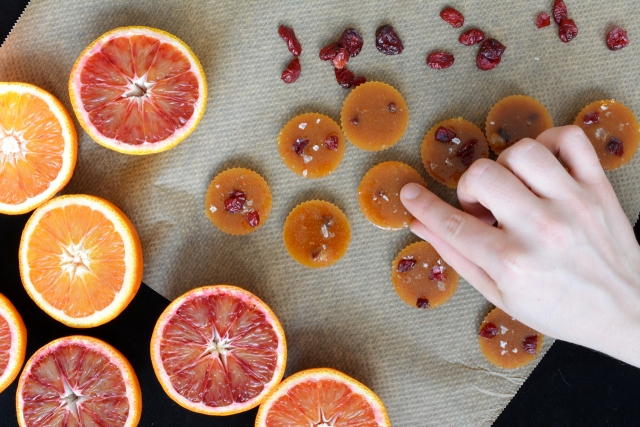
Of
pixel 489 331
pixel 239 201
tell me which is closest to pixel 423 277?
pixel 489 331

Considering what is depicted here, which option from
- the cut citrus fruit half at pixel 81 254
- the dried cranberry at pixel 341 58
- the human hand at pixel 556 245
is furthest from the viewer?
the dried cranberry at pixel 341 58

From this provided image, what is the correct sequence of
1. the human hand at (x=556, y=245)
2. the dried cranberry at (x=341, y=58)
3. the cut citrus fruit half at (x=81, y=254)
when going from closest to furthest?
the human hand at (x=556, y=245)
the cut citrus fruit half at (x=81, y=254)
the dried cranberry at (x=341, y=58)

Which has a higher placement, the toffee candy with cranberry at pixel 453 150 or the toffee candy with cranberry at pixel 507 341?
the toffee candy with cranberry at pixel 453 150

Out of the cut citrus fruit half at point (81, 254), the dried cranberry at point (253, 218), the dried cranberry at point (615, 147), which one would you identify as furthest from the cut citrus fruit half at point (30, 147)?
the dried cranberry at point (615, 147)

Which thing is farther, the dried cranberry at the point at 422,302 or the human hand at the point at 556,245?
the dried cranberry at the point at 422,302

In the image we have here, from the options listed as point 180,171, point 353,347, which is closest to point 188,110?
point 180,171

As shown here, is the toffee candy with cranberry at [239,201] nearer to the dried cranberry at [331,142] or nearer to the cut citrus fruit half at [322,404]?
the dried cranberry at [331,142]
